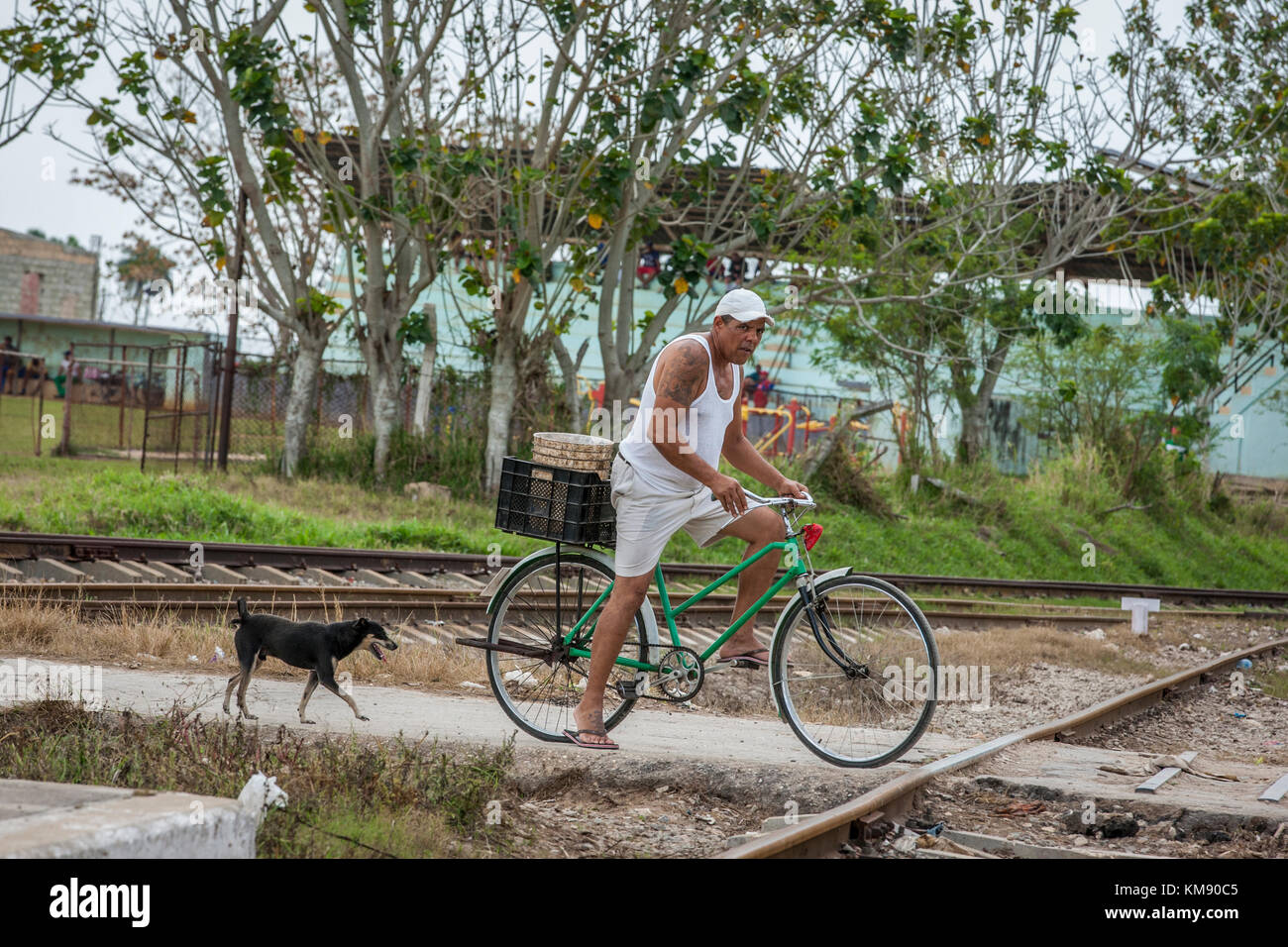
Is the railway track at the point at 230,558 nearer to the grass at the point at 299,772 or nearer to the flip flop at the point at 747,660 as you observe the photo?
the grass at the point at 299,772

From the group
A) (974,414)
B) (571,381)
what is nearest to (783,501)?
(571,381)

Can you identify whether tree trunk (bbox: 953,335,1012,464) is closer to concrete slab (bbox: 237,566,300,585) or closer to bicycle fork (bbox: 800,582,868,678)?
concrete slab (bbox: 237,566,300,585)

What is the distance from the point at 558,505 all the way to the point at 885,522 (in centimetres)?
1502

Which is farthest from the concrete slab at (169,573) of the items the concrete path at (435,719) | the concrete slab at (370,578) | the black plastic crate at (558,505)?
the black plastic crate at (558,505)

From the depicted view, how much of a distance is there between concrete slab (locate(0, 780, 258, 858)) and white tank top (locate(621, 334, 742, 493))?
2.44 meters

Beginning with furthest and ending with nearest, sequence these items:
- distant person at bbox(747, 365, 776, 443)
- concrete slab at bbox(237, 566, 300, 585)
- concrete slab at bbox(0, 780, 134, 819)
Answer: distant person at bbox(747, 365, 776, 443)
concrete slab at bbox(237, 566, 300, 585)
concrete slab at bbox(0, 780, 134, 819)

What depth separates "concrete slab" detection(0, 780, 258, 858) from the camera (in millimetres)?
2877

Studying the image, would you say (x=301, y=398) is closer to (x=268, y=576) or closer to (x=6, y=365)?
(x=268, y=576)

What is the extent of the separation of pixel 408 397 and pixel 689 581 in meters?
8.05

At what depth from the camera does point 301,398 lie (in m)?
18.0

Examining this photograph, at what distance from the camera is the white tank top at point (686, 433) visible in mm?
5352

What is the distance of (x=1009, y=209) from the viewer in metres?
21.0

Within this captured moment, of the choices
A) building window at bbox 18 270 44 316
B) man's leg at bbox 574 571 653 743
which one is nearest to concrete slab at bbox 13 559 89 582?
man's leg at bbox 574 571 653 743
